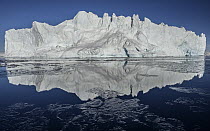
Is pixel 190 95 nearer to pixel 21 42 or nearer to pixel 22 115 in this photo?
pixel 22 115

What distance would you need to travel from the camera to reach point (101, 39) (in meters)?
100

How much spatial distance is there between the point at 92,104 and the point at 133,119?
301 centimetres

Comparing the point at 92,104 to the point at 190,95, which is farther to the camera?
the point at 190,95

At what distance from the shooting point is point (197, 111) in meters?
8.70

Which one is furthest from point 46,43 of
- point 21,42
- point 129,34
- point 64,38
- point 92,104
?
point 92,104

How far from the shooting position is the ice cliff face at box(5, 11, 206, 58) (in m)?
89.7

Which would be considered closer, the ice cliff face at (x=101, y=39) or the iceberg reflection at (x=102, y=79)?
the iceberg reflection at (x=102, y=79)

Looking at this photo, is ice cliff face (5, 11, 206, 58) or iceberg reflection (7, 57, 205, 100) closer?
iceberg reflection (7, 57, 205, 100)

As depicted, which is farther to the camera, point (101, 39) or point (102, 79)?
point (101, 39)

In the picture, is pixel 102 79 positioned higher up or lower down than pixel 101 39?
lower down

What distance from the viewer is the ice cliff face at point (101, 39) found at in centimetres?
8969

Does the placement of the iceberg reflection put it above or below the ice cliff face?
below

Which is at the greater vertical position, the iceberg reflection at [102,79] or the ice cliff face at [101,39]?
the ice cliff face at [101,39]

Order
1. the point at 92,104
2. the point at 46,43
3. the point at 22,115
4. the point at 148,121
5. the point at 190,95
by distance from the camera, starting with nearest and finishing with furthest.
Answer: the point at 148,121, the point at 22,115, the point at 92,104, the point at 190,95, the point at 46,43
